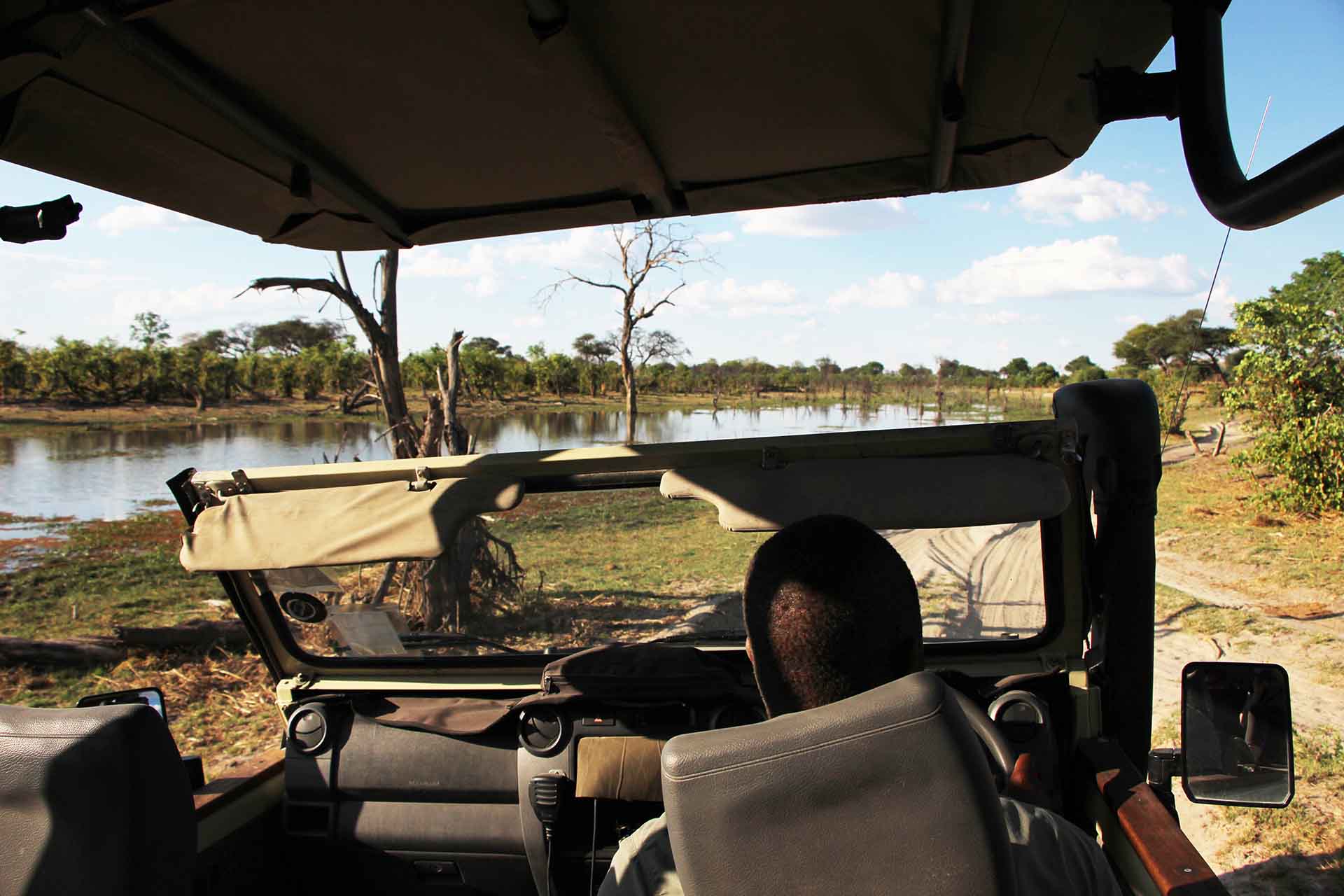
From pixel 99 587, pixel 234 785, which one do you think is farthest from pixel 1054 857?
pixel 99 587

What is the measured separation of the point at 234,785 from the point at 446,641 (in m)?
0.70

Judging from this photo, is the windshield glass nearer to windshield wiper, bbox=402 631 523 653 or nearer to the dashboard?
windshield wiper, bbox=402 631 523 653

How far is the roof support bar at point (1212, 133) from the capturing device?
1052 millimetres

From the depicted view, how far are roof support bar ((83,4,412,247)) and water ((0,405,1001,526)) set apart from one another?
789cm

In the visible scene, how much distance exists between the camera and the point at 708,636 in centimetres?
264

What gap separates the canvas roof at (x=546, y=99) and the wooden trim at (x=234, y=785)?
5.08 ft

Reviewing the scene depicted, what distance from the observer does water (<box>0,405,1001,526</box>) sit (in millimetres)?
19547

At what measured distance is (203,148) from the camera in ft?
6.48

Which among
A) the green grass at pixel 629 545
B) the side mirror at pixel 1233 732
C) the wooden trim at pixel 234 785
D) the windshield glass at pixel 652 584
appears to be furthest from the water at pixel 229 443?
the side mirror at pixel 1233 732

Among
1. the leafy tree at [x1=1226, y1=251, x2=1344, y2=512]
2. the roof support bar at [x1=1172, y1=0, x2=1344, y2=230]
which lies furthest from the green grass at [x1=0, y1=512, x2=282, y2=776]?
the leafy tree at [x1=1226, y1=251, x2=1344, y2=512]

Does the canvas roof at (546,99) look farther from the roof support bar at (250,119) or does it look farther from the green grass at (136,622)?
the green grass at (136,622)

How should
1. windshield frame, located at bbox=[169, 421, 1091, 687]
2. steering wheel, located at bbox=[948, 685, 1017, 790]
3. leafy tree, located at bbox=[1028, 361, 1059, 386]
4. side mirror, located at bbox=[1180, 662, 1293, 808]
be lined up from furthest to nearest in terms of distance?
1. leafy tree, located at bbox=[1028, 361, 1059, 386]
2. windshield frame, located at bbox=[169, 421, 1091, 687]
3. side mirror, located at bbox=[1180, 662, 1293, 808]
4. steering wheel, located at bbox=[948, 685, 1017, 790]

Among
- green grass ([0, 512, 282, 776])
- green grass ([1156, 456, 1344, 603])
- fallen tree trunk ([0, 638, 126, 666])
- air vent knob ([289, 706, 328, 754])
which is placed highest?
air vent knob ([289, 706, 328, 754])

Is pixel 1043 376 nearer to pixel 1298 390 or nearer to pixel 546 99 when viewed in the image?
pixel 1298 390
